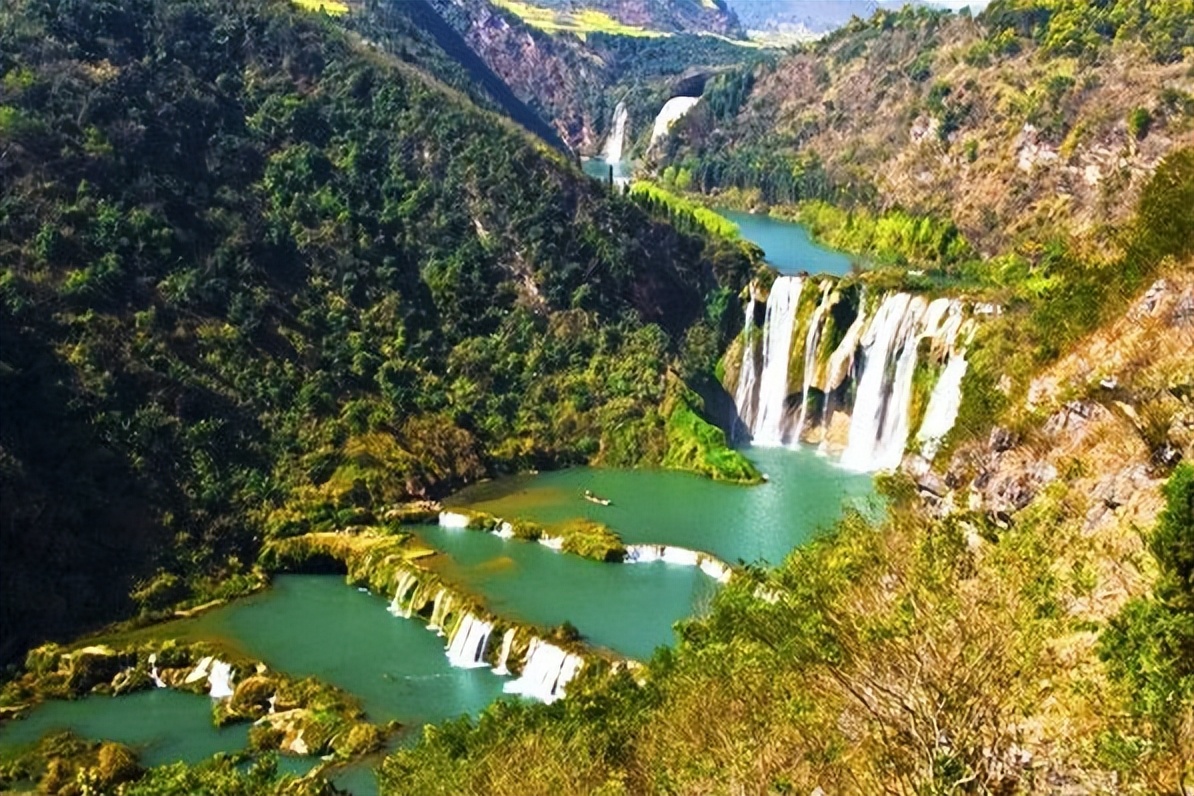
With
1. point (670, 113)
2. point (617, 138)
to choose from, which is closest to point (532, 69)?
point (617, 138)

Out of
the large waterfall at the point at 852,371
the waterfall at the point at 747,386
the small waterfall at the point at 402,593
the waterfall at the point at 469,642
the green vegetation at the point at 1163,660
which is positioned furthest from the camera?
the waterfall at the point at 747,386

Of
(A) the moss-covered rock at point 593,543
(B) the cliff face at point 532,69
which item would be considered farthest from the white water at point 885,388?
(B) the cliff face at point 532,69

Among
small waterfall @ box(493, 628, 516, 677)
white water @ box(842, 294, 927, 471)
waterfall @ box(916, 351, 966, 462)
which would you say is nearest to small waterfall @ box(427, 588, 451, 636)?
small waterfall @ box(493, 628, 516, 677)

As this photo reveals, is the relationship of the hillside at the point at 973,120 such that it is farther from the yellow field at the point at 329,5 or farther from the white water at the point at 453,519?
the yellow field at the point at 329,5

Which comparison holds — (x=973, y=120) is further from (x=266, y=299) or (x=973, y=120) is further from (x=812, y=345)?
(x=266, y=299)

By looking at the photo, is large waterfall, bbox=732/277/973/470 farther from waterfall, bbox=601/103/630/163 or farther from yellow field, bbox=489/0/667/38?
yellow field, bbox=489/0/667/38
